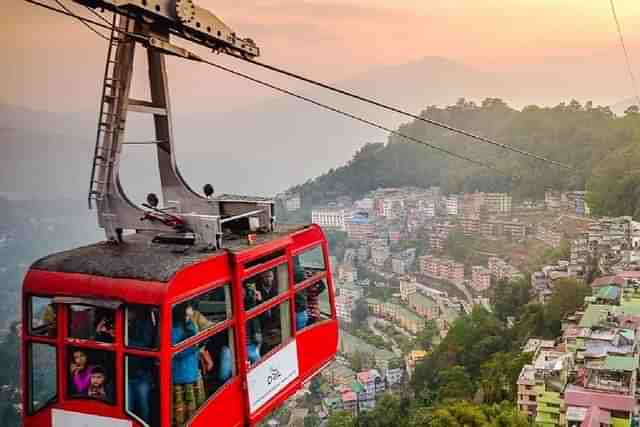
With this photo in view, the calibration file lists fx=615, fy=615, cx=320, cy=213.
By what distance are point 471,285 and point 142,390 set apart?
2156 centimetres

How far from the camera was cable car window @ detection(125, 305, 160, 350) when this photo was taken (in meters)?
1.68

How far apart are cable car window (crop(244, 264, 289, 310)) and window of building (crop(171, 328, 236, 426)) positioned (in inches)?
6.5

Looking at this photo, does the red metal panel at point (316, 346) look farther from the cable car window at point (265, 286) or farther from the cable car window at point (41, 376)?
the cable car window at point (41, 376)

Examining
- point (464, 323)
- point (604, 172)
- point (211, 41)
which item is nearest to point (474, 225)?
point (604, 172)

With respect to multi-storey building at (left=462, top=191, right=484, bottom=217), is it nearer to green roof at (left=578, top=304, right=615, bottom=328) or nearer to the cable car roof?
green roof at (left=578, top=304, right=615, bottom=328)

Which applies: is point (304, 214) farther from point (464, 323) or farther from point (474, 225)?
point (464, 323)

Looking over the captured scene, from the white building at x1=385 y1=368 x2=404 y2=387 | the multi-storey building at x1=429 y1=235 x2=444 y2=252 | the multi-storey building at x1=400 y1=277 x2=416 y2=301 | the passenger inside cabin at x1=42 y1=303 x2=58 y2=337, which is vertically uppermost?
the passenger inside cabin at x1=42 y1=303 x2=58 y2=337

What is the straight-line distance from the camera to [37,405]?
1827 millimetres

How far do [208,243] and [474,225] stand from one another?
23878 millimetres

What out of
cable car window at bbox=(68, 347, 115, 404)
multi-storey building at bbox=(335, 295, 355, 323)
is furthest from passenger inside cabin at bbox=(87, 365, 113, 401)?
multi-storey building at bbox=(335, 295, 355, 323)

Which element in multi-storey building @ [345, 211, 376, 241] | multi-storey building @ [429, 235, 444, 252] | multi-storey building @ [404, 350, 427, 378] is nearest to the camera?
multi-storey building @ [404, 350, 427, 378]

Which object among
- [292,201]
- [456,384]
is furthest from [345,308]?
[456,384]

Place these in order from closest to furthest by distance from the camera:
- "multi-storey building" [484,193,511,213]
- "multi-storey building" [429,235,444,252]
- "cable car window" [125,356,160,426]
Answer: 1. "cable car window" [125,356,160,426]
2. "multi-storey building" [484,193,511,213]
3. "multi-storey building" [429,235,444,252]

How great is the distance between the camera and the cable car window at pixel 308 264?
8.04 feet
